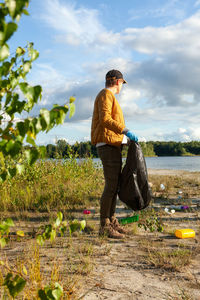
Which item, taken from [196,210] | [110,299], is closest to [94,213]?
[196,210]

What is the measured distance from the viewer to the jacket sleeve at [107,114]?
11.1 feet

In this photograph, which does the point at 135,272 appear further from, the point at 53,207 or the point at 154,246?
the point at 53,207

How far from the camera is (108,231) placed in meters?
3.56

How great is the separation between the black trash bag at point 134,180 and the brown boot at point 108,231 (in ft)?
1.26

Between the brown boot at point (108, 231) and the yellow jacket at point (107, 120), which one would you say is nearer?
the yellow jacket at point (107, 120)

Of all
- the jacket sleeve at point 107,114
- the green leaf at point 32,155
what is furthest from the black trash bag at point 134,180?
the green leaf at point 32,155

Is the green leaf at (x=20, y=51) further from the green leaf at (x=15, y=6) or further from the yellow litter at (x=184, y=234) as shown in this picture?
the yellow litter at (x=184, y=234)

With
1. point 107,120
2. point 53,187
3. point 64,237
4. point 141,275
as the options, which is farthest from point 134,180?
point 53,187

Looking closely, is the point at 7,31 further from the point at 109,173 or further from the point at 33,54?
the point at 109,173

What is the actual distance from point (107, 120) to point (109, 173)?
69 cm

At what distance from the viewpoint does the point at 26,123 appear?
1.16 m

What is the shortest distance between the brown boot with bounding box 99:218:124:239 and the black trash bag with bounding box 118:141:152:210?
1.26 ft

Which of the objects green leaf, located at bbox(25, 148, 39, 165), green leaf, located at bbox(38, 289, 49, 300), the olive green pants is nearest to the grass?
green leaf, located at bbox(38, 289, 49, 300)

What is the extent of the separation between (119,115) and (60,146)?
151 inches
